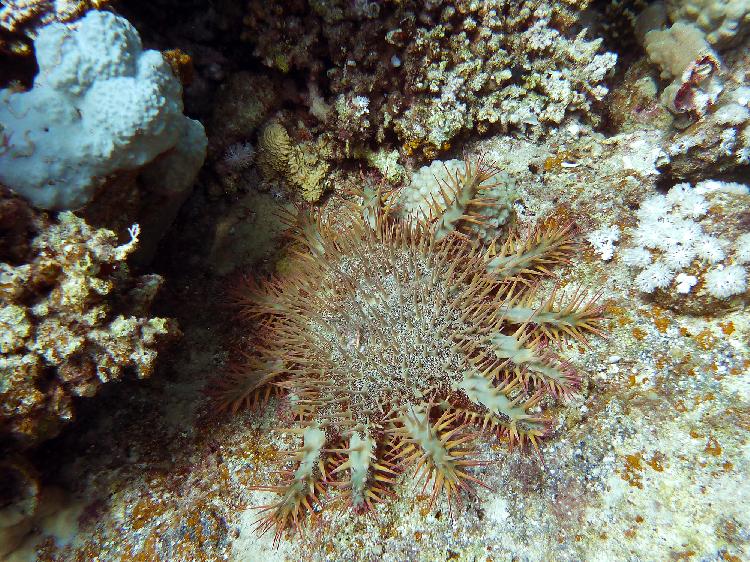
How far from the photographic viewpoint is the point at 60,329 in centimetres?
243

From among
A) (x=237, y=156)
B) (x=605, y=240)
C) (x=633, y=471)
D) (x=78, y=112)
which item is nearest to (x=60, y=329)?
(x=78, y=112)

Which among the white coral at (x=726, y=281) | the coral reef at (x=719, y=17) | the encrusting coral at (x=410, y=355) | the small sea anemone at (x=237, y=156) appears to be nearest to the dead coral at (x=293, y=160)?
the small sea anemone at (x=237, y=156)

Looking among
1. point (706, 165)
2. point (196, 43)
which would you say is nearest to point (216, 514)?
point (196, 43)

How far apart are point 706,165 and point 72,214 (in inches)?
177

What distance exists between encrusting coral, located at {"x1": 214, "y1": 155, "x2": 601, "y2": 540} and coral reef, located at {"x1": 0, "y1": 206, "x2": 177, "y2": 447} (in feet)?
3.05

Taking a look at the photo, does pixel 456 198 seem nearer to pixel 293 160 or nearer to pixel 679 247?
pixel 679 247

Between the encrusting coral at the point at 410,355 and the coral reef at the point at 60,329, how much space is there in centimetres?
93

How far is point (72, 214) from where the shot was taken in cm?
260

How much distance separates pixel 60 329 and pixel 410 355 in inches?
81.1

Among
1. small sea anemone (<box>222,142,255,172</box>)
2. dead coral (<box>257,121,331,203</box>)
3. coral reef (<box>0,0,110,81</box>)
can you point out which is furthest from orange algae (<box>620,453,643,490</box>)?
coral reef (<box>0,0,110,81</box>)

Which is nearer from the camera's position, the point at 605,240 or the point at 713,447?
the point at 713,447

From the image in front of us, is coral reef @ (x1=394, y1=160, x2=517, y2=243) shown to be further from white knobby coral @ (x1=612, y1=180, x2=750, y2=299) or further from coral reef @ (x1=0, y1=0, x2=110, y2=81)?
coral reef @ (x1=0, y1=0, x2=110, y2=81)

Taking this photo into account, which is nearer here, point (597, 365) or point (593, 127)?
point (597, 365)

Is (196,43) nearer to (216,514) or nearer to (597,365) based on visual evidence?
(216,514)
